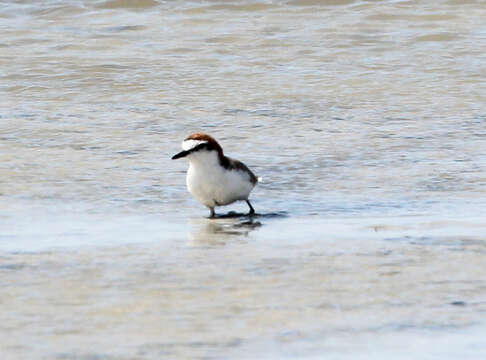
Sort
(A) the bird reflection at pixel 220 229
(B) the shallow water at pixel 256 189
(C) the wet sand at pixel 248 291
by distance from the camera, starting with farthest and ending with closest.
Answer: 1. (A) the bird reflection at pixel 220 229
2. (B) the shallow water at pixel 256 189
3. (C) the wet sand at pixel 248 291

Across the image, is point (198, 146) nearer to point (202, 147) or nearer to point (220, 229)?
point (202, 147)

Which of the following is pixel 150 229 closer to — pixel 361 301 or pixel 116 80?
pixel 361 301

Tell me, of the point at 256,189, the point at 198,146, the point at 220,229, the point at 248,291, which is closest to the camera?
the point at 248,291

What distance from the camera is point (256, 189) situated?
36.6ft

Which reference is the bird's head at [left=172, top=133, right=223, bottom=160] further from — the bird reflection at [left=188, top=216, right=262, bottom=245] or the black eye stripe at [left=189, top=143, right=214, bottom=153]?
the bird reflection at [left=188, top=216, right=262, bottom=245]

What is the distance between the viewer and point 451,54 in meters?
18.9

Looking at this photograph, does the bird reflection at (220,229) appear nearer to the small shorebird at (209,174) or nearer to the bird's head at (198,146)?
the small shorebird at (209,174)

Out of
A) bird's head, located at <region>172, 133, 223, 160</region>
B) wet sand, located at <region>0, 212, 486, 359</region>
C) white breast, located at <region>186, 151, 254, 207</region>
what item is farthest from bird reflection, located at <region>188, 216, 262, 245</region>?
bird's head, located at <region>172, 133, 223, 160</region>

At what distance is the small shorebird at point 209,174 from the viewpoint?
9.70m

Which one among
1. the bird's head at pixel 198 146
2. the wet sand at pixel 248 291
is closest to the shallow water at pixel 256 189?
the wet sand at pixel 248 291

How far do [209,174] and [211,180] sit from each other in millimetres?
59

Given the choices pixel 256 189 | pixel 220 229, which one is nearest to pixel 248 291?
pixel 220 229

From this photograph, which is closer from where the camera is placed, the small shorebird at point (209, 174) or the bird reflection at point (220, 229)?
the bird reflection at point (220, 229)

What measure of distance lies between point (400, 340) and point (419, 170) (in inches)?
229
